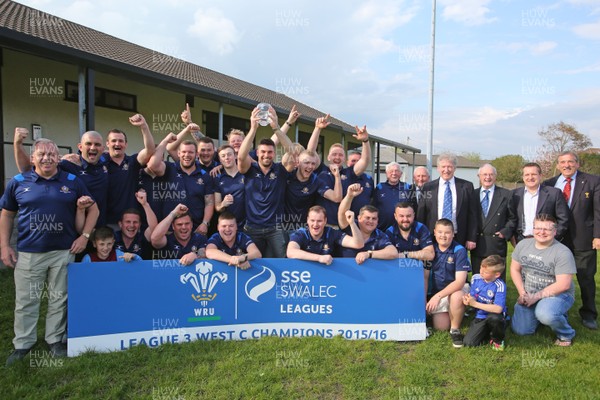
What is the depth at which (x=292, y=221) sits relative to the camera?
518 centimetres

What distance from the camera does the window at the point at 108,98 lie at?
931 centimetres

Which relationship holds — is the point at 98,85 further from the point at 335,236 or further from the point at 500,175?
the point at 500,175

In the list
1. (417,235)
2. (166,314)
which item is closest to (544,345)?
(417,235)

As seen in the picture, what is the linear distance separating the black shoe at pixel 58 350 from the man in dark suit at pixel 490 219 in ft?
16.3

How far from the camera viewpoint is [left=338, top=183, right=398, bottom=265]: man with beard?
14.5 ft

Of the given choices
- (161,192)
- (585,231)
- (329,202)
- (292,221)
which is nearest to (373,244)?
(329,202)

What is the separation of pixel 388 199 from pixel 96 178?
3.66 m

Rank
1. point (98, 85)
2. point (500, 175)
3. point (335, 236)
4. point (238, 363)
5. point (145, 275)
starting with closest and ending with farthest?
point (238, 363) → point (145, 275) → point (335, 236) → point (98, 85) → point (500, 175)

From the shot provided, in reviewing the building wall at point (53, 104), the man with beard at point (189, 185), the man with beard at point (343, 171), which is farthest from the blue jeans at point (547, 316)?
the building wall at point (53, 104)

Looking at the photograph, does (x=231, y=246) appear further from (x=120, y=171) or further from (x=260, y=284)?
(x=120, y=171)

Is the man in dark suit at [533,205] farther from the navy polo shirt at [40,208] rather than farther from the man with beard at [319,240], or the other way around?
the navy polo shirt at [40,208]

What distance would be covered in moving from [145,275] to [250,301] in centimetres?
114

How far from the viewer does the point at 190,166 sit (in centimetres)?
496

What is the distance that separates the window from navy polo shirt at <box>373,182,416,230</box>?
26.0 feet
